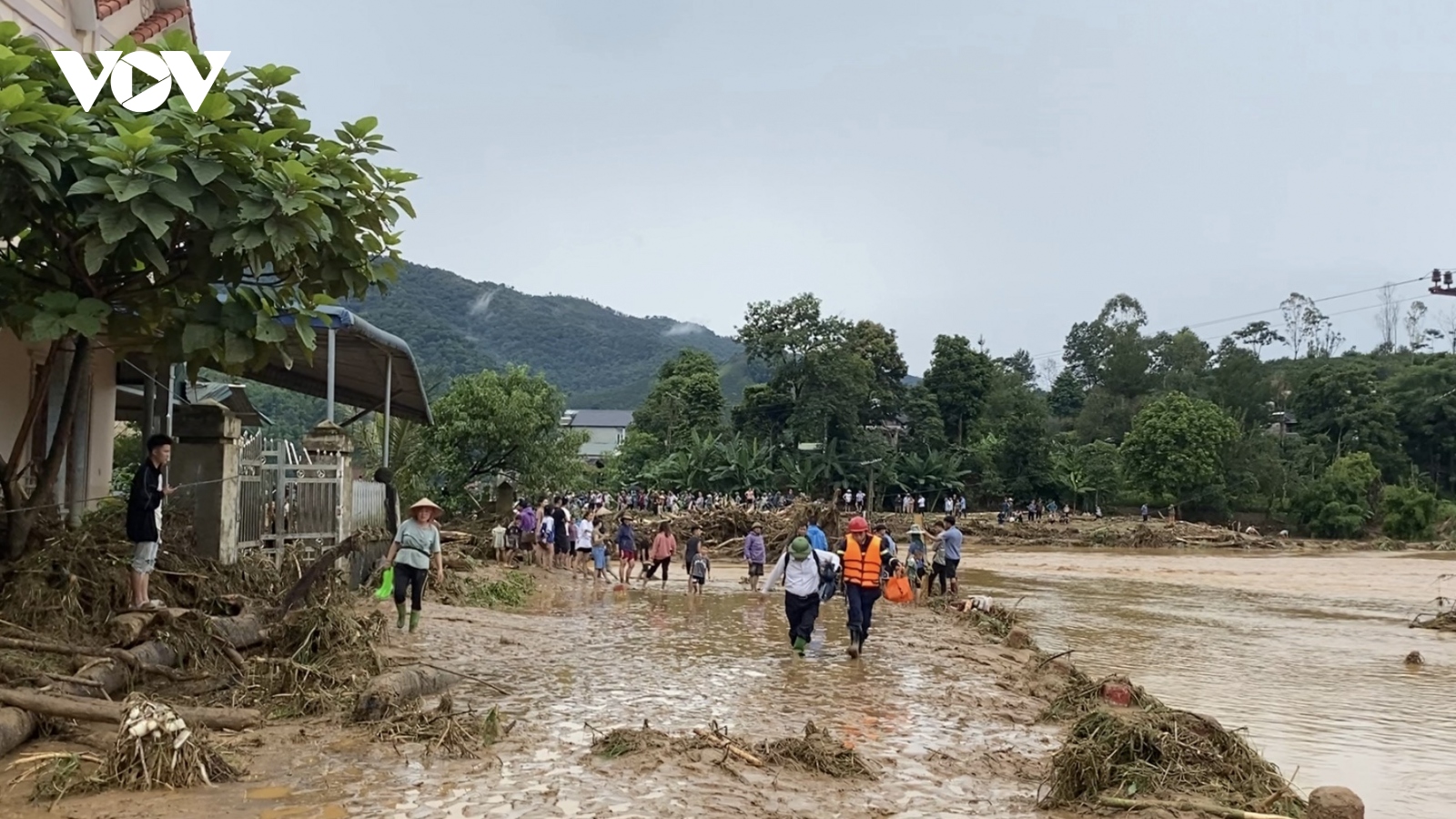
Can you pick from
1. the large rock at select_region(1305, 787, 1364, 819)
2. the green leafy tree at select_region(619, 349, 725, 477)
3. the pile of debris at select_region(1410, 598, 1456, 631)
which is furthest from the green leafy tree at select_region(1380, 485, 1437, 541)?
the large rock at select_region(1305, 787, 1364, 819)

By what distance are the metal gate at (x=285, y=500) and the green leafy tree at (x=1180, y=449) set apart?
2020 inches

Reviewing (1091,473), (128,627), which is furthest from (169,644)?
(1091,473)

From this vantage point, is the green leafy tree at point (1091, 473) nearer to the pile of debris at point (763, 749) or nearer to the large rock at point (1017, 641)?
the large rock at point (1017, 641)

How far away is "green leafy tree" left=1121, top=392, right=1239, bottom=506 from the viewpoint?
57.8m

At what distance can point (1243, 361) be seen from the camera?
7481 centimetres

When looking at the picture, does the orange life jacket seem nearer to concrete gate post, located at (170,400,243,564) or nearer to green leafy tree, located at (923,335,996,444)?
concrete gate post, located at (170,400,243,564)

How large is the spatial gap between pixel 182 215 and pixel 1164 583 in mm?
28206

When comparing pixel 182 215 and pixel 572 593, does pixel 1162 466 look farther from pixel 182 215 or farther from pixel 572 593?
pixel 182 215

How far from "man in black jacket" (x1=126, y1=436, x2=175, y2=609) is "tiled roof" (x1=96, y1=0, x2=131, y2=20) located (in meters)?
6.78

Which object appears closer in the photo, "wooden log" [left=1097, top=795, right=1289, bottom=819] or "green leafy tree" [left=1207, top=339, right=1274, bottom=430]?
"wooden log" [left=1097, top=795, right=1289, bottom=819]

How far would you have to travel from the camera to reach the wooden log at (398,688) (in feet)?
25.8

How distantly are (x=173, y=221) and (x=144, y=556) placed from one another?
9.20 feet

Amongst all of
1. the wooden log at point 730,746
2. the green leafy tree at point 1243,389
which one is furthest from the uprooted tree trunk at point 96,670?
the green leafy tree at point 1243,389

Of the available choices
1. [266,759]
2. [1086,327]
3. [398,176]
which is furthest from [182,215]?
[1086,327]
